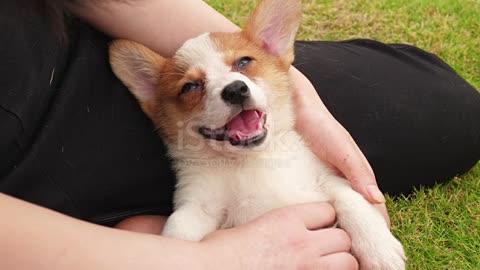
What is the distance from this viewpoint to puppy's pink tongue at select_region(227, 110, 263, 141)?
183 centimetres

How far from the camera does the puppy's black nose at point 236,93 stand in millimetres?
1755

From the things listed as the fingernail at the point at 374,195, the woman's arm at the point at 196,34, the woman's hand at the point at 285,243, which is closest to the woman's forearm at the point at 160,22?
the woman's arm at the point at 196,34

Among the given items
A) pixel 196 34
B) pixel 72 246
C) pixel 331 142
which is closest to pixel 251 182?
pixel 331 142

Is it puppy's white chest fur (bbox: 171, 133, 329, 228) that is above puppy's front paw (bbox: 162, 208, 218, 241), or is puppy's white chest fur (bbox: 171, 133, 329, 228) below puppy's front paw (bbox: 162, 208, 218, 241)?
above

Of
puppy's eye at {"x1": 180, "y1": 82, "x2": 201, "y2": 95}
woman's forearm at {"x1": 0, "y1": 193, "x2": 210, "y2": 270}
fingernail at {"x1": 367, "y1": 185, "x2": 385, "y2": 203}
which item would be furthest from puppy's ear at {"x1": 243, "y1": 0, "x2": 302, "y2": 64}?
woman's forearm at {"x1": 0, "y1": 193, "x2": 210, "y2": 270}

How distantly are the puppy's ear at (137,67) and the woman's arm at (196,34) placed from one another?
0.09 m

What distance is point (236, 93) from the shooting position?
175cm

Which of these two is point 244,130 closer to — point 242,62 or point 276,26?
point 242,62

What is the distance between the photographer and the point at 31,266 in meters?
1.12

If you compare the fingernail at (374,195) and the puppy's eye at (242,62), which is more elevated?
the puppy's eye at (242,62)

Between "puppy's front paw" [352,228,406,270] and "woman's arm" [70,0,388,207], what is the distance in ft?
0.53

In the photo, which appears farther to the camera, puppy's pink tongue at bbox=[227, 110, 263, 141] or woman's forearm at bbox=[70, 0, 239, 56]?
woman's forearm at bbox=[70, 0, 239, 56]

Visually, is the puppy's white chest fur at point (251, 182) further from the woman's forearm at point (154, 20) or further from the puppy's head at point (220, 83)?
the woman's forearm at point (154, 20)

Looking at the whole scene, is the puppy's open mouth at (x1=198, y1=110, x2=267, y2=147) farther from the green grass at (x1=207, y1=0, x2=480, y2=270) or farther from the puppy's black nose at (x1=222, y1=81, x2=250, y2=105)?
the green grass at (x1=207, y1=0, x2=480, y2=270)
